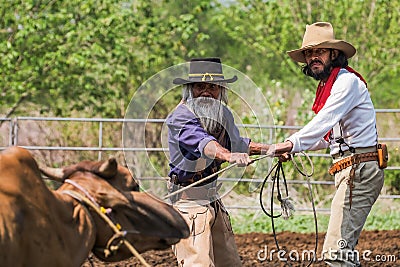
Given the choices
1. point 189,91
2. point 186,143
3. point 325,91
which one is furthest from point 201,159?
point 325,91

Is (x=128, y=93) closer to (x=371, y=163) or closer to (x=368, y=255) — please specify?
(x=368, y=255)

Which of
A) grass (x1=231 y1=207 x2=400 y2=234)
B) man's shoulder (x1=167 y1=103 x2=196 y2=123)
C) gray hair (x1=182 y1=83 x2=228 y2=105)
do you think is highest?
gray hair (x1=182 y1=83 x2=228 y2=105)

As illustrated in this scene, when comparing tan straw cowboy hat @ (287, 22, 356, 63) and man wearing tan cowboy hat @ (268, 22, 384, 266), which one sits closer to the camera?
man wearing tan cowboy hat @ (268, 22, 384, 266)

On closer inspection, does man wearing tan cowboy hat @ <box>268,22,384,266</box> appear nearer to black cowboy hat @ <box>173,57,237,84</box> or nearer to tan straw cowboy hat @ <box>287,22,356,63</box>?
tan straw cowboy hat @ <box>287,22,356,63</box>

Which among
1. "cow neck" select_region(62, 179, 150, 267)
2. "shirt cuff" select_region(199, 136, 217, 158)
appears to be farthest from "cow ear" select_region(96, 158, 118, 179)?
"shirt cuff" select_region(199, 136, 217, 158)

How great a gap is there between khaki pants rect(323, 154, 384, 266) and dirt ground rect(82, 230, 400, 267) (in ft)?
9.11

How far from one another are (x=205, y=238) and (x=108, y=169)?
184cm

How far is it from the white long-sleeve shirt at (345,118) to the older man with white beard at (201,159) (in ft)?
1.35

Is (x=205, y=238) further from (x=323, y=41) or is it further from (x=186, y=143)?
(x=323, y=41)

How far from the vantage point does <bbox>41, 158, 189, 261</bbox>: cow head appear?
355cm

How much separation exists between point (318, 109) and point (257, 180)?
6.97 feet

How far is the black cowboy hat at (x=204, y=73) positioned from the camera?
17.5 feet

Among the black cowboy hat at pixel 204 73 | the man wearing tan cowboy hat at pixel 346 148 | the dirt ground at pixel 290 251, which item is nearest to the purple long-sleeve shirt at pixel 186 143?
the black cowboy hat at pixel 204 73

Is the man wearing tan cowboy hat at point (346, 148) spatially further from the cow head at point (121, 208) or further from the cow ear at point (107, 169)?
the cow ear at point (107, 169)
